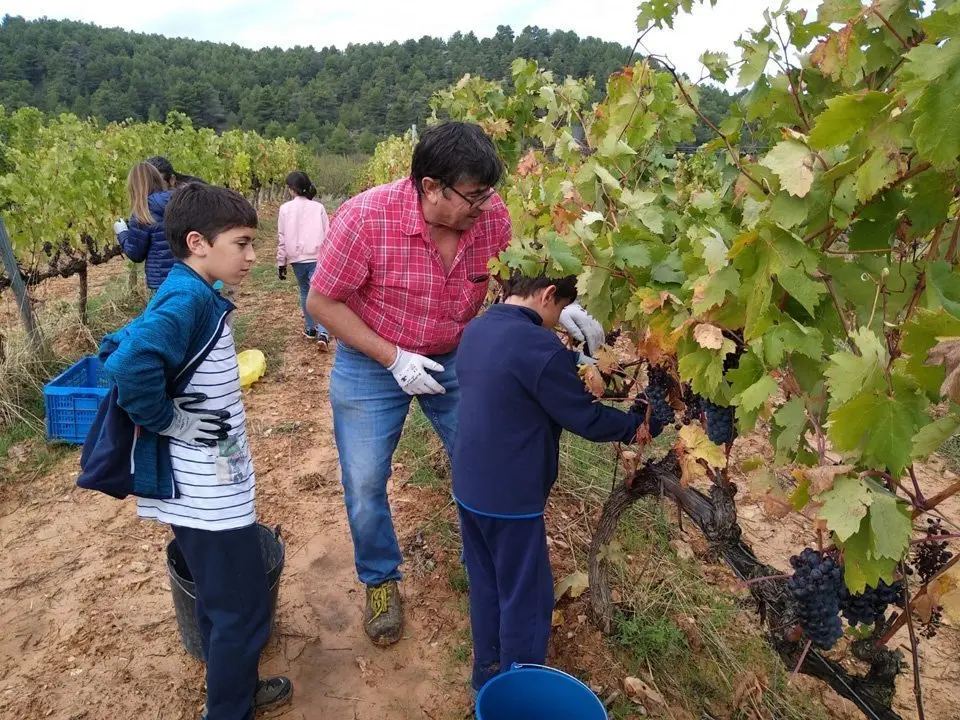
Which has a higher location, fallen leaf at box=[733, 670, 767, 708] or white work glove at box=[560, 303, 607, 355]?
white work glove at box=[560, 303, 607, 355]

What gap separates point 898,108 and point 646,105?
4.61 feet

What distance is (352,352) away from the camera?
2.58 meters

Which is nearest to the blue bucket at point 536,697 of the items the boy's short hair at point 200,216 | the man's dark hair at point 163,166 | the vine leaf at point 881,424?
the vine leaf at point 881,424

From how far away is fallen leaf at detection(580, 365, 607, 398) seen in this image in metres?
1.88

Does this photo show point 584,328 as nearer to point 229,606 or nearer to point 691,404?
point 691,404

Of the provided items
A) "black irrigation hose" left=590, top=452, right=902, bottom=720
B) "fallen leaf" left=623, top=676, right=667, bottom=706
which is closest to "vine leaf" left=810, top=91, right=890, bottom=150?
"black irrigation hose" left=590, top=452, right=902, bottom=720

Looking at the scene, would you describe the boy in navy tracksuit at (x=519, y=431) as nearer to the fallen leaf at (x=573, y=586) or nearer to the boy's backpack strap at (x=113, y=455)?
the fallen leaf at (x=573, y=586)

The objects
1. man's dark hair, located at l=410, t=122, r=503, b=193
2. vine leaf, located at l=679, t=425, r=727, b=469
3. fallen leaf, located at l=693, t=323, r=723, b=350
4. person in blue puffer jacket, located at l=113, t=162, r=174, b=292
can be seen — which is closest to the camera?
fallen leaf, located at l=693, t=323, r=723, b=350

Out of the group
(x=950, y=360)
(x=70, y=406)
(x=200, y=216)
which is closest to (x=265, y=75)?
(x=70, y=406)

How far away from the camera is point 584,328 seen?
2.47 m

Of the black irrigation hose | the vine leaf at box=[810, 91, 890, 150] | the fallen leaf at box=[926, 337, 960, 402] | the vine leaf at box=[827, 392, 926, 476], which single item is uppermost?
the vine leaf at box=[810, 91, 890, 150]

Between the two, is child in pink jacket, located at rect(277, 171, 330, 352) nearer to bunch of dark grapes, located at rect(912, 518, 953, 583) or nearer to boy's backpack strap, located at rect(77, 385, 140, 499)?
boy's backpack strap, located at rect(77, 385, 140, 499)

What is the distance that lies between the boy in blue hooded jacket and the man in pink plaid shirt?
46 centimetres

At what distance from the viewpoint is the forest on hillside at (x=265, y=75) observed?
1940 inches
